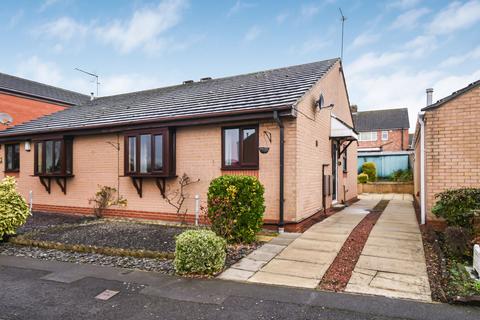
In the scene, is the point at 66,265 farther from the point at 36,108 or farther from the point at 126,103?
the point at 36,108

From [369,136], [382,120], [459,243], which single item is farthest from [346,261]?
[382,120]

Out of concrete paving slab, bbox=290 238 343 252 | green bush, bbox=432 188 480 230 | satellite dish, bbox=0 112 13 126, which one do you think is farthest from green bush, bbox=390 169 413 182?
satellite dish, bbox=0 112 13 126

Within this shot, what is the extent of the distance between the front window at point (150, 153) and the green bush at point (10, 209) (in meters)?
3.19

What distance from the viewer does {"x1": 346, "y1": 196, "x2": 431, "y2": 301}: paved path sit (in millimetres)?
4348

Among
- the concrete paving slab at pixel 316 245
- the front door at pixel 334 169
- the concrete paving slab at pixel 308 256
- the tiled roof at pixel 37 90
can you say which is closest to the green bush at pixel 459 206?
the concrete paving slab at pixel 316 245

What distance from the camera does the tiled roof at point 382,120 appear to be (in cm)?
3875

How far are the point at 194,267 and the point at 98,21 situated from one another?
12596 mm

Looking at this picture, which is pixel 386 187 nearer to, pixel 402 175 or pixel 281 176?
pixel 402 175

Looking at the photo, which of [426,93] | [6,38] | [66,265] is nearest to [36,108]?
[6,38]

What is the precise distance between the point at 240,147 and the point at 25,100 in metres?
21.5

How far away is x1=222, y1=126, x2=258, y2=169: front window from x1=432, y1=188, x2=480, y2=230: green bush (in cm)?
473

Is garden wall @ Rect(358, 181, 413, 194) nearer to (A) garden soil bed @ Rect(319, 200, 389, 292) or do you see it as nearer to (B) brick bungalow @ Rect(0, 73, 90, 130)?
(A) garden soil bed @ Rect(319, 200, 389, 292)

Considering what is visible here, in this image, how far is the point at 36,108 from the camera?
76.7ft

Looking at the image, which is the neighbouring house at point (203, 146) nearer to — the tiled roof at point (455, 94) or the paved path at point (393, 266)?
the paved path at point (393, 266)
